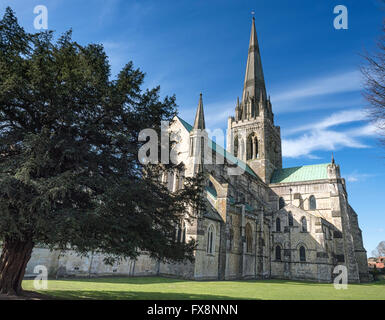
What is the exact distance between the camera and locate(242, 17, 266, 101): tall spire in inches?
1889

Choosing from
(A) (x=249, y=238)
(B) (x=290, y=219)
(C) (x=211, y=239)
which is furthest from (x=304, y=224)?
(C) (x=211, y=239)

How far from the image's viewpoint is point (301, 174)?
44250 mm

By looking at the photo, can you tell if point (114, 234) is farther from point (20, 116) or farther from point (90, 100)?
point (20, 116)

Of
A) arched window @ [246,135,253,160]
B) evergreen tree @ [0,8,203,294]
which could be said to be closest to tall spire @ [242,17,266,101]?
arched window @ [246,135,253,160]

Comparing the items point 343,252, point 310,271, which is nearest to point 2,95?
point 310,271

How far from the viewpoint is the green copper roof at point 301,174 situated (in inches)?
1673

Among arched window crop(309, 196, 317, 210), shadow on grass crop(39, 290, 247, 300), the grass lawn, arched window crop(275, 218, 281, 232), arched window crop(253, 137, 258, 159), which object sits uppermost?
arched window crop(253, 137, 258, 159)

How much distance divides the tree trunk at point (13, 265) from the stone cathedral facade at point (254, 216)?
4111 millimetres

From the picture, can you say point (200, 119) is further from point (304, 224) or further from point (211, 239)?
point (304, 224)

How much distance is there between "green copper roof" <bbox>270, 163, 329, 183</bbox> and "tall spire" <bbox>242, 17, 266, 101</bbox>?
14301 millimetres

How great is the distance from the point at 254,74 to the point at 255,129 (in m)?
10.8

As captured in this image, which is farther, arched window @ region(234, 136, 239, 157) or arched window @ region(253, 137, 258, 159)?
arched window @ region(234, 136, 239, 157)

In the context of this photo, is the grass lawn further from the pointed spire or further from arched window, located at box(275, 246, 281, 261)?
arched window, located at box(275, 246, 281, 261)

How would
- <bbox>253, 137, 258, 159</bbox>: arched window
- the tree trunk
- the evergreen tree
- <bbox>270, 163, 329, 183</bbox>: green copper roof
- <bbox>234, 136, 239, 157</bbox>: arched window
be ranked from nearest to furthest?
1. the evergreen tree
2. the tree trunk
3. <bbox>270, 163, 329, 183</bbox>: green copper roof
4. <bbox>253, 137, 258, 159</bbox>: arched window
5. <bbox>234, 136, 239, 157</bbox>: arched window
